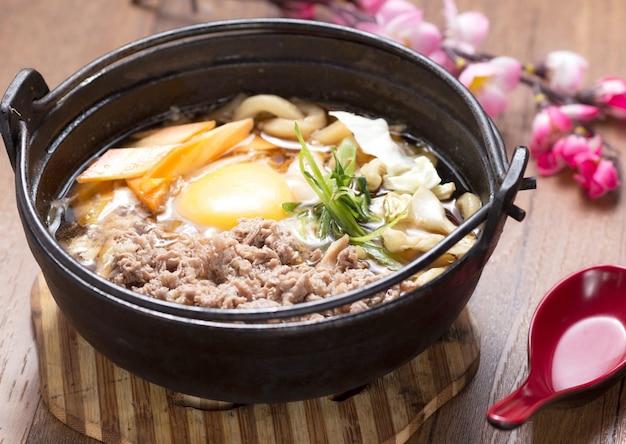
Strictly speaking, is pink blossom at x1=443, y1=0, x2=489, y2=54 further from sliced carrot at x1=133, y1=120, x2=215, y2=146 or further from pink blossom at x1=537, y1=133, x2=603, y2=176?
sliced carrot at x1=133, y1=120, x2=215, y2=146

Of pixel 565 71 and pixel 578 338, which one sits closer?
pixel 578 338

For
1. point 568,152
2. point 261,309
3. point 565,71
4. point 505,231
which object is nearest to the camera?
point 261,309

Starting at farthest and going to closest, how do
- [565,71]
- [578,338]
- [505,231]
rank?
[565,71] → [505,231] → [578,338]

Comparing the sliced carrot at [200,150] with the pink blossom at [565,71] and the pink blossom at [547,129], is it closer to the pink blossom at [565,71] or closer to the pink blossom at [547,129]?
the pink blossom at [547,129]

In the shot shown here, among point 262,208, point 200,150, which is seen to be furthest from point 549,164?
point 200,150

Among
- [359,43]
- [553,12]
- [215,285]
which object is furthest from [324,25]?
[553,12]

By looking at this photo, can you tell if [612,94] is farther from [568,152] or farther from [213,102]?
[213,102]

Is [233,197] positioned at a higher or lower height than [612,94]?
higher
